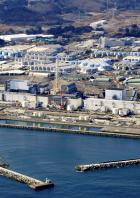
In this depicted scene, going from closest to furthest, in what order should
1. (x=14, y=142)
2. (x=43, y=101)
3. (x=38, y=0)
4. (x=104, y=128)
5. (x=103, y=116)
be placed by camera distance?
(x=14, y=142)
(x=104, y=128)
(x=103, y=116)
(x=43, y=101)
(x=38, y=0)

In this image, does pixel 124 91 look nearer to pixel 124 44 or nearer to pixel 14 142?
pixel 14 142

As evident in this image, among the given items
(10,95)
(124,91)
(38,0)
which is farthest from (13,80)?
(38,0)

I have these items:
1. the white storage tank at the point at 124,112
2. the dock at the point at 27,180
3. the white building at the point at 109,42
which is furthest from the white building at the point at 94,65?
the dock at the point at 27,180

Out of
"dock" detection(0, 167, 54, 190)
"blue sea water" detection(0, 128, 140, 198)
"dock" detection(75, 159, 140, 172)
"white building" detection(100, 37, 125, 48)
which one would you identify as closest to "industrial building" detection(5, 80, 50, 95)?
"blue sea water" detection(0, 128, 140, 198)

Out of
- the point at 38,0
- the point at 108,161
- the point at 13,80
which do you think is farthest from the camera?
the point at 38,0

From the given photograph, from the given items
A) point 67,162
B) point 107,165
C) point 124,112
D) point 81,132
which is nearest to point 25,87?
point 124,112

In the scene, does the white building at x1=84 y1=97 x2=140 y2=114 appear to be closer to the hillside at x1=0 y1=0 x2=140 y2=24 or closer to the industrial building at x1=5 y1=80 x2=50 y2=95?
the industrial building at x1=5 y1=80 x2=50 y2=95

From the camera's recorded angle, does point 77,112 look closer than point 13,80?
Yes
